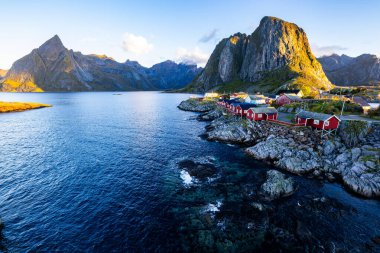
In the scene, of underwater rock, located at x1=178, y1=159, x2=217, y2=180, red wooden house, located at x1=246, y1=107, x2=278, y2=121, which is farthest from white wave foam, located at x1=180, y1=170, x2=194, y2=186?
red wooden house, located at x1=246, y1=107, x2=278, y2=121

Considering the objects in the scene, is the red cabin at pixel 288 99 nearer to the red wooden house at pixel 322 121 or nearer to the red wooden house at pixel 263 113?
the red wooden house at pixel 263 113

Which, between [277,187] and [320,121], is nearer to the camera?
[277,187]

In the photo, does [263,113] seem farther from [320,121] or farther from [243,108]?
[320,121]

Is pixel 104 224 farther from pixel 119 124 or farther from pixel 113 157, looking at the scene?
pixel 119 124

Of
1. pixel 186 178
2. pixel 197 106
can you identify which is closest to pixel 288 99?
pixel 197 106

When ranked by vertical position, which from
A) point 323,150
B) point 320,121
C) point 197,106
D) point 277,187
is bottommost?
point 277,187

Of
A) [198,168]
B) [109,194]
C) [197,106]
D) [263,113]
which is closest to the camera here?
[109,194]
